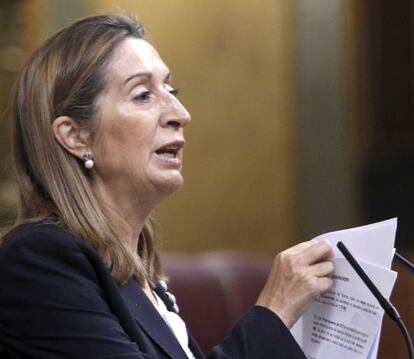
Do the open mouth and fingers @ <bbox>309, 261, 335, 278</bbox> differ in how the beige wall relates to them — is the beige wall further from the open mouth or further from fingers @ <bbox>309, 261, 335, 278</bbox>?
fingers @ <bbox>309, 261, 335, 278</bbox>

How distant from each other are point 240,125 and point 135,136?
2.14m

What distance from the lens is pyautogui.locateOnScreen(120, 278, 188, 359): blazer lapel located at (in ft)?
6.32

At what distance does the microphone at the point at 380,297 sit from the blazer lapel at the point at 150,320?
1.01 ft

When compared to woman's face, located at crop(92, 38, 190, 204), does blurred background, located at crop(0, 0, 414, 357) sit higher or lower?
lower

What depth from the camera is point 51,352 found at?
178cm

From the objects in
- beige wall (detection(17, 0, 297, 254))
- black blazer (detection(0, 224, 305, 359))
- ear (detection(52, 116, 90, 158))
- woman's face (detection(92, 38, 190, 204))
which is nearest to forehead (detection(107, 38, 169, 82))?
woman's face (detection(92, 38, 190, 204))

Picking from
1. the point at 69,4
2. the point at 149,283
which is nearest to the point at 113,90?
the point at 149,283

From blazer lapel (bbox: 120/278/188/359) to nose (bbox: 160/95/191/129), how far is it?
28cm

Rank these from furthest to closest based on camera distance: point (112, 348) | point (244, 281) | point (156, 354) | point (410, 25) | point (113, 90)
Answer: point (244, 281), point (410, 25), point (113, 90), point (156, 354), point (112, 348)

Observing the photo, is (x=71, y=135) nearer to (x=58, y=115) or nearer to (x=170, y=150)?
(x=58, y=115)

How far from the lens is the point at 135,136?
2.03 m

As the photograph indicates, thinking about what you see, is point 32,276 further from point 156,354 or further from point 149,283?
point 149,283

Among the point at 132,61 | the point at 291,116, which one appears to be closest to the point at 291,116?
the point at 291,116

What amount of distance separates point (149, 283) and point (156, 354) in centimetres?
32
